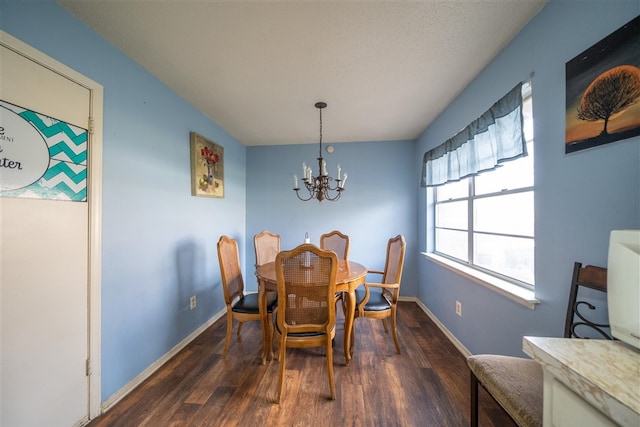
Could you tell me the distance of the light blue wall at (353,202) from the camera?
3.38m

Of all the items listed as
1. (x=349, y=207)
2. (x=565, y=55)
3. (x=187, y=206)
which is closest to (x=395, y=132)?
(x=349, y=207)

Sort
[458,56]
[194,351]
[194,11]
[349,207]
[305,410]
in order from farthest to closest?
[349,207]
[194,351]
[458,56]
[305,410]
[194,11]

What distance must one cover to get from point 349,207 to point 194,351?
2.58 meters

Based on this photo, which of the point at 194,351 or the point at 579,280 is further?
the point at 194,351

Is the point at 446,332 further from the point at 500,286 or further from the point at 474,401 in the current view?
the point at 474,401

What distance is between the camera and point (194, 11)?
125cm

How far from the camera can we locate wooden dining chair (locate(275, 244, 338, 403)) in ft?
4.74

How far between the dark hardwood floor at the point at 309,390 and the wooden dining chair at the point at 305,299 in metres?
0.14

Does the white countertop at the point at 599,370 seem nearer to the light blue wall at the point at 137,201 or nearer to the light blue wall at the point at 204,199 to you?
the light blue wall at the point at 204,199

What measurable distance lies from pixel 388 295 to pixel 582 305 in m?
1.34

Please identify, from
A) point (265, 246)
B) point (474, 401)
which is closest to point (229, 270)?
point (265, 246)

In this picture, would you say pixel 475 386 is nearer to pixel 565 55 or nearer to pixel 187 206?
pixel 565 55

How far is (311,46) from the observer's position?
4.90 feet

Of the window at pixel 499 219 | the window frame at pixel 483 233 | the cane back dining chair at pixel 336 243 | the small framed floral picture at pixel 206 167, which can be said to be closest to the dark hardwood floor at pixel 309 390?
the window frame at pixel 483 233
